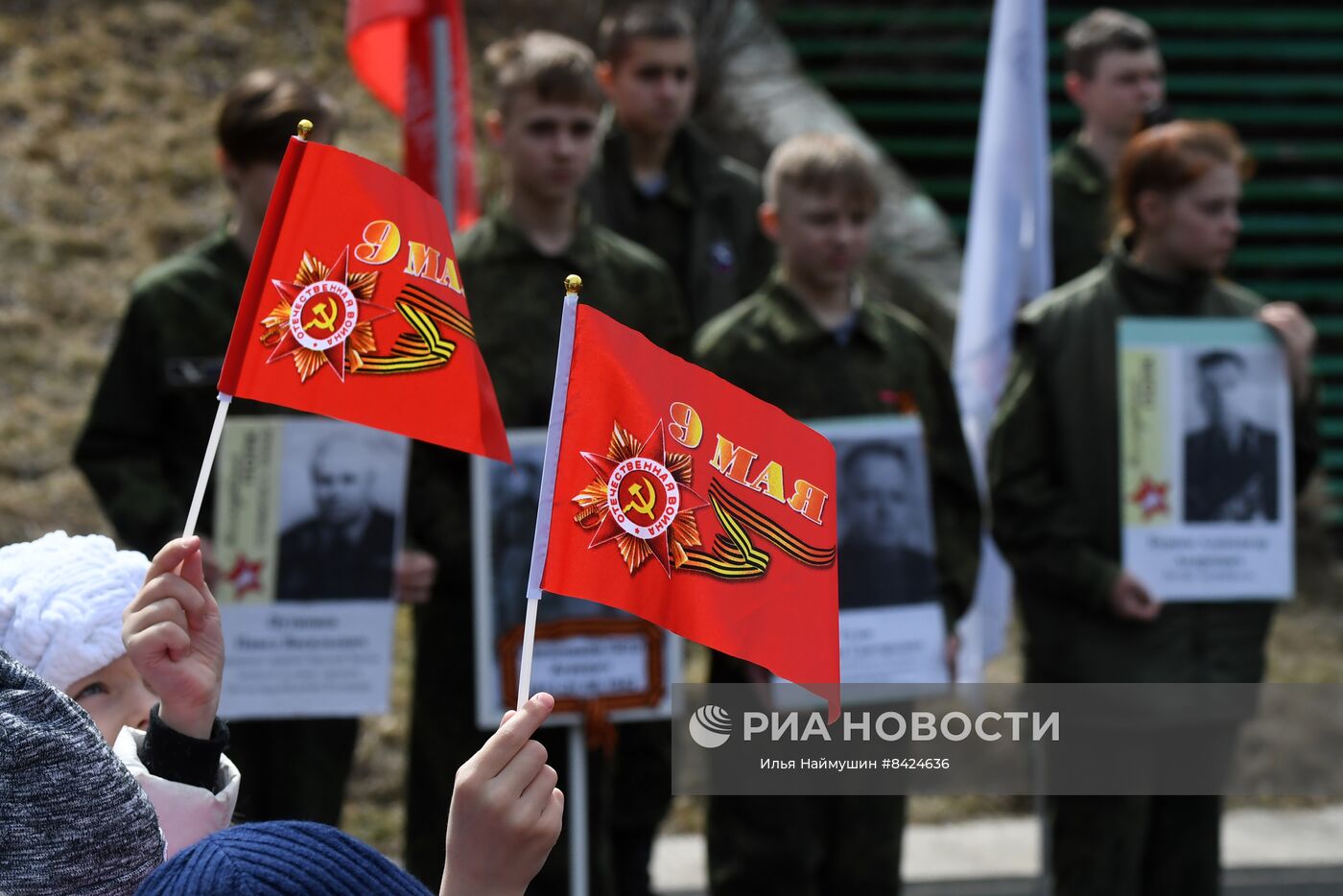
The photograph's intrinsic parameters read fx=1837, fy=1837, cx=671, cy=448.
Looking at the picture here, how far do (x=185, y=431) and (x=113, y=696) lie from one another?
1902 millimetres

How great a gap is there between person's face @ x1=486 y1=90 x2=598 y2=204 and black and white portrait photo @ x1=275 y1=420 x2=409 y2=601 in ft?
2.43

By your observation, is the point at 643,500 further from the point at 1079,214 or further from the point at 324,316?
the point at 1079,214

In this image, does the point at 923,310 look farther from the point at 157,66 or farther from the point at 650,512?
the point at 650,512

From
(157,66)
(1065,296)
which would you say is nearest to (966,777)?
(1065,296)

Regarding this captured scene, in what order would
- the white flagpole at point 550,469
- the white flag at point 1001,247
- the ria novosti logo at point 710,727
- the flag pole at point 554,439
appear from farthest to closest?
the white flag at point 1001,247
the ria novosti logo at point 710,727
the flag pole at point 554,439
the white flagpole at point 550,469

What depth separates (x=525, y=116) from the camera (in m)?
4.59

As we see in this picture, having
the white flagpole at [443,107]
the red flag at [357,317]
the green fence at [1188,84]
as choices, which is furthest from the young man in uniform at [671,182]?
the green fence at [1188,84]

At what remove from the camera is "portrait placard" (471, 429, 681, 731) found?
4.17 metres

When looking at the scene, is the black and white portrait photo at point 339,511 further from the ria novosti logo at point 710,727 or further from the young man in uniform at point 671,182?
the young man in uniform at point 671,182

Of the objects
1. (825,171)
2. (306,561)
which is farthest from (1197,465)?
(306,561)

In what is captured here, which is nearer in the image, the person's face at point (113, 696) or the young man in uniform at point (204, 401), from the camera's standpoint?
the person's face at point (113, 696)

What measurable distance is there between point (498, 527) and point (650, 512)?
6.10 ft

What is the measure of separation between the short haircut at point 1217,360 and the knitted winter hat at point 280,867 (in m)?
3.38

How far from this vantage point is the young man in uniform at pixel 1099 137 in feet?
19.4
